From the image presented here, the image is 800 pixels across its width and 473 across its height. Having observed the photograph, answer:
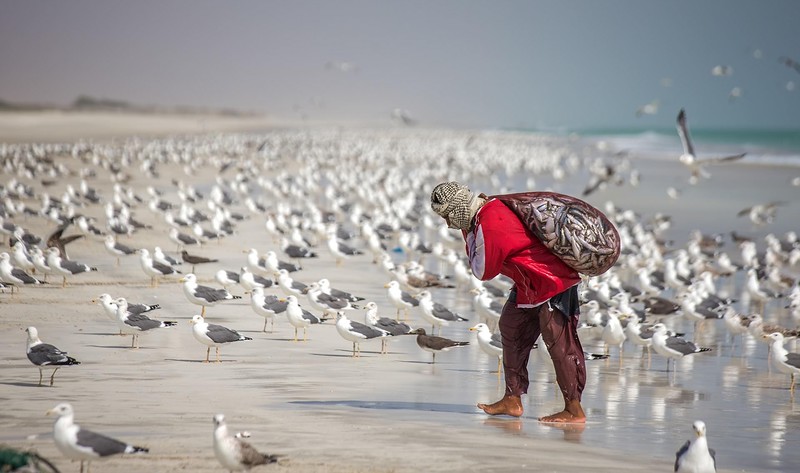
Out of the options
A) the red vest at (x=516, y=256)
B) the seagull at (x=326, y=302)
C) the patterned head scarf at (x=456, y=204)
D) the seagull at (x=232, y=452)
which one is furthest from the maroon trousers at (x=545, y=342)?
the seagull at (x=326, y=302)

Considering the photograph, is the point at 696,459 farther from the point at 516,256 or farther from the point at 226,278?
the point at 226,278

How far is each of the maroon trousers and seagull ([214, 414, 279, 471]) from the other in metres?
2.43

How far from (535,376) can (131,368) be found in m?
3.95

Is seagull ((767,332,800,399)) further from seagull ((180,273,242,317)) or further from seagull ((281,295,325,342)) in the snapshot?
seagull ((180,273,242,317))

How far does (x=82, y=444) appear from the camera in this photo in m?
6.47

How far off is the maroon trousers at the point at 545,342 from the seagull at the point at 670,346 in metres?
4.15

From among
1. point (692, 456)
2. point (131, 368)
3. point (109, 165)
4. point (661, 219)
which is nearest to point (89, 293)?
point (131, 368)

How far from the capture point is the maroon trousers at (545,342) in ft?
26.0

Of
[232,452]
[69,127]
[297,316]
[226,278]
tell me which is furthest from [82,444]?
[69,127]

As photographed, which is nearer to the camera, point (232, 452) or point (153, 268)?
point (232, 452)

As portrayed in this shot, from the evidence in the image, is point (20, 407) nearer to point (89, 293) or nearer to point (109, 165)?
point (89, 293)

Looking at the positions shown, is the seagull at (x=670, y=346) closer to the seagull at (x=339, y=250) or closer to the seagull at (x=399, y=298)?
the seagull at (x=399, y=298)

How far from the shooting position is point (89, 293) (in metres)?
15.0

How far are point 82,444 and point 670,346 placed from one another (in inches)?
293
